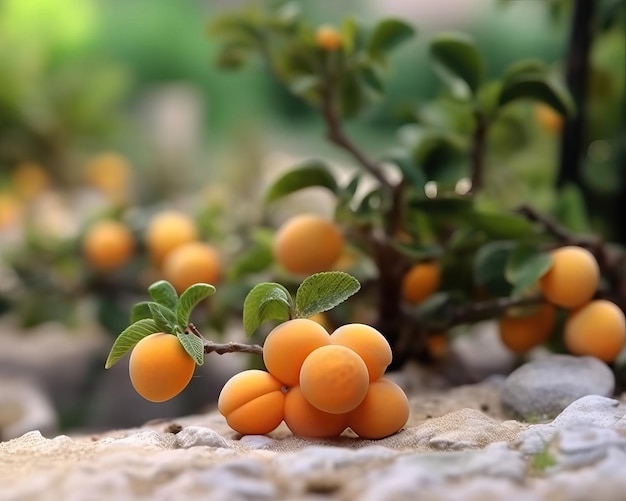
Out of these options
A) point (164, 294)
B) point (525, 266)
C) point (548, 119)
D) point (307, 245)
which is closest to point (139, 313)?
point (164, 294)

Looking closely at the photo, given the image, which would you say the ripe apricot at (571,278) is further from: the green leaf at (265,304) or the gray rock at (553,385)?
the green leaf at (265,304)

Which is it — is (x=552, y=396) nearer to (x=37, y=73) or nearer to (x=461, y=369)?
(x=461, y=369)

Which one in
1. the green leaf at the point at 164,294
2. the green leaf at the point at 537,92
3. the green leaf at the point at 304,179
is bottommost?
the green leaf at the point at 164,294

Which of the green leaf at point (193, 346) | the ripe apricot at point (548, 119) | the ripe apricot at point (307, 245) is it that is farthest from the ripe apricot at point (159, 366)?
the ripe apricot at point (548, 119)

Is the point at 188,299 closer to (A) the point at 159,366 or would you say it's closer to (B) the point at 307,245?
(A) the point at 159,366

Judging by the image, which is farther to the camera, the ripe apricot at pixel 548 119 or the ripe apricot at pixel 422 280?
the ripe apricot at pixel 548 119
